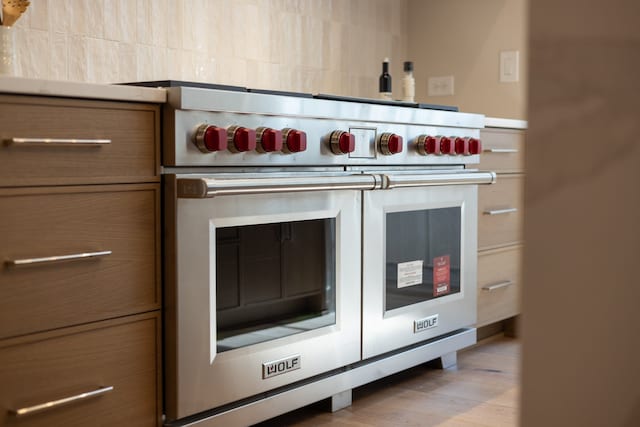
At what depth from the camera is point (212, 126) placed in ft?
5.58

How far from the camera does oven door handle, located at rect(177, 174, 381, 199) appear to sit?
5.35 ft

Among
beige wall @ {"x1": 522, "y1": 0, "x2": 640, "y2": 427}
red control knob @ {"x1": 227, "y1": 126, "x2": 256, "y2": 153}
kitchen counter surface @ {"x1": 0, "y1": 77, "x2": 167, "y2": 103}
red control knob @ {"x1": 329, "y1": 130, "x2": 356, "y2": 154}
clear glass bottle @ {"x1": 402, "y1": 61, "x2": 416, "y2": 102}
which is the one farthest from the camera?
clear glass bottle @ {"x1": 402, "y1": 61, "x2": 416, "y2": 102}

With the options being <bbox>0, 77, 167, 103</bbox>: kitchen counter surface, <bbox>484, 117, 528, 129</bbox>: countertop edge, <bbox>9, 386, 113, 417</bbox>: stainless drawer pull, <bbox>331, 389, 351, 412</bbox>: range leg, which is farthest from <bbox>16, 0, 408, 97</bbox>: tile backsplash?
<bbox>331, 389, 351, 412</bbox>: range leg

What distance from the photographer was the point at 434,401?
2283 millimetres

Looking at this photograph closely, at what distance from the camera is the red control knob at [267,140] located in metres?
1.82

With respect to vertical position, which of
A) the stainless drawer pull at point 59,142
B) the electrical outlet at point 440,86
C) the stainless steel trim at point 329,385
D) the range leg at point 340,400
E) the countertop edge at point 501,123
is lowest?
the range leg at point 340,400

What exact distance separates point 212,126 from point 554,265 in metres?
1.45

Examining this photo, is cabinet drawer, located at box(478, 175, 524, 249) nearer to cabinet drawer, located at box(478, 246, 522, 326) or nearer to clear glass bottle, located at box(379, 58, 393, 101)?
cabinet drawer, located at box(478, 246, 522, 326)

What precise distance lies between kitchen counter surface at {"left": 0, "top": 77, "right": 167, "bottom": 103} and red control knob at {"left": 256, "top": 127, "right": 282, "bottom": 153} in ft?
0.86

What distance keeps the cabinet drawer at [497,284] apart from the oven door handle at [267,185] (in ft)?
2.86

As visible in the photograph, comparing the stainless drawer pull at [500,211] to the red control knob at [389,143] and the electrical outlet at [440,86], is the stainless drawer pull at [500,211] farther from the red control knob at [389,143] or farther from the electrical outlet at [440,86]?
the electrical outlet at [440,86]

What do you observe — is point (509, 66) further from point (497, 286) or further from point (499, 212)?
point (497, 286)

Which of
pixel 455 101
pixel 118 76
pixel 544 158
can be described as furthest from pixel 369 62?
pixel 544 158

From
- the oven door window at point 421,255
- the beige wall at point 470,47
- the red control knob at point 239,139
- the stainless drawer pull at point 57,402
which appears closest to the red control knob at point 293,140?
the red control knob at point 239,139
